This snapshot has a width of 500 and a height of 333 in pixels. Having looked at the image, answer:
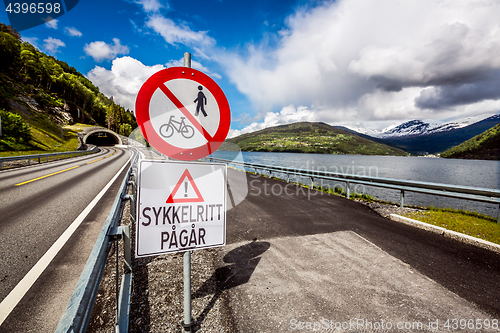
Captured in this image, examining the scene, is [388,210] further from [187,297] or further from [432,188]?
[187,297]

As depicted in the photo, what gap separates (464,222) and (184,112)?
751 centimetres

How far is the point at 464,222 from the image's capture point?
5.51 meters

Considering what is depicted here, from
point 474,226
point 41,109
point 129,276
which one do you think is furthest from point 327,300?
point 41,109

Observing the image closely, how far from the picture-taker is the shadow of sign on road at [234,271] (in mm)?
2811

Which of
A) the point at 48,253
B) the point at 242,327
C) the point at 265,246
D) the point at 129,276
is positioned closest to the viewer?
the point at 242,327

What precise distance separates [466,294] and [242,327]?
3.16 metres

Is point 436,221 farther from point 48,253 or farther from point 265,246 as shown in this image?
point 48,253

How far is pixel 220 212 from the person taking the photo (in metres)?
2.33

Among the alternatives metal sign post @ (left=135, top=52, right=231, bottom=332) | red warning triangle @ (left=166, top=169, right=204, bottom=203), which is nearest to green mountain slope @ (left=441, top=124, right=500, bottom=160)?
metal sign post @ (left=135, top=52, right=231, bottom=332)

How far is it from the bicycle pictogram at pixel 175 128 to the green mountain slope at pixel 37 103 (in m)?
31.3

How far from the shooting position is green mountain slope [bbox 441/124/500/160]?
127m

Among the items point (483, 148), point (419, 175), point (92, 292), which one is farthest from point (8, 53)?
point (483, 148)

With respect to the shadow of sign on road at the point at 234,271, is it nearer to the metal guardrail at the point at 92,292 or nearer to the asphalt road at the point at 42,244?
the metal guardrail at the point at 92,292

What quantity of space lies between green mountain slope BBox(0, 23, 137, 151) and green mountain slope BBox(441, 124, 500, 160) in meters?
200
